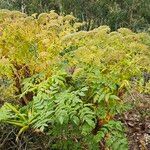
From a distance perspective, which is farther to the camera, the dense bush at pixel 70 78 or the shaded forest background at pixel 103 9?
the shaded forest background at pixel 103 9

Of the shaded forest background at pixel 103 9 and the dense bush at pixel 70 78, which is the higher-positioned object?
the dense bush at pixel 70 78

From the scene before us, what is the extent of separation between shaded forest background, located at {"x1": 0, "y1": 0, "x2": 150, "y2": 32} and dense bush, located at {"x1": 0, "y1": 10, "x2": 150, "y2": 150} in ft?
15.8

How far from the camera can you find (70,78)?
12.5 feet

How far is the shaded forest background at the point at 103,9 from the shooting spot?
9.04 meters

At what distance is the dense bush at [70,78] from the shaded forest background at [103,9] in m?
4.82

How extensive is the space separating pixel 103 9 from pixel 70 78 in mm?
5639

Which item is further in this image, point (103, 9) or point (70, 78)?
point (103, 9)

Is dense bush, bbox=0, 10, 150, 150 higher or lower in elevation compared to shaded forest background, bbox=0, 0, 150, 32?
higher

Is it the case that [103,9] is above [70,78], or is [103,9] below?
below

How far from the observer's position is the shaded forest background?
9039 millimetres

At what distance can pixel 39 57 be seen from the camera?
3.95 meters

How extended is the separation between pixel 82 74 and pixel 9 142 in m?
1.06

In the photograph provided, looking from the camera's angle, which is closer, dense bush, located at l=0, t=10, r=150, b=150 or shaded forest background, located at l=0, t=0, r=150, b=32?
dense bush, located at l=0, t=10, r=150, b=150

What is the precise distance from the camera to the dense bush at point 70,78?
3.40 metres
